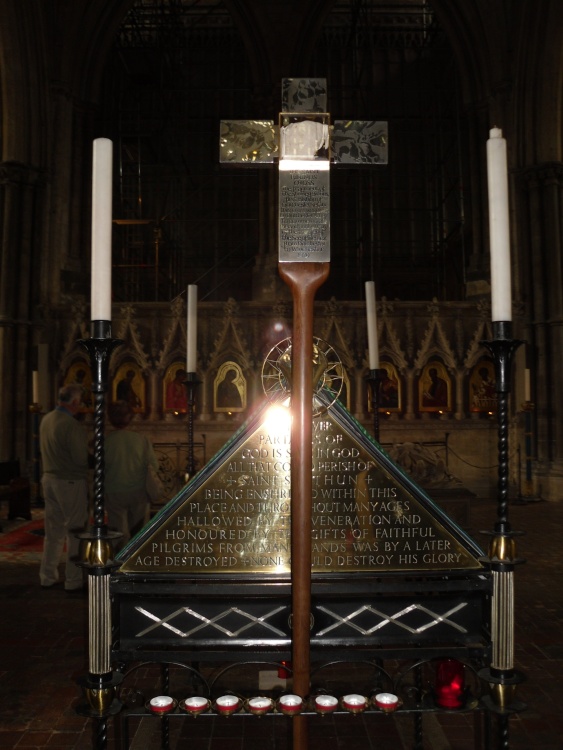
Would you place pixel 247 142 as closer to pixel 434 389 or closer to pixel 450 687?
pixel 450 687

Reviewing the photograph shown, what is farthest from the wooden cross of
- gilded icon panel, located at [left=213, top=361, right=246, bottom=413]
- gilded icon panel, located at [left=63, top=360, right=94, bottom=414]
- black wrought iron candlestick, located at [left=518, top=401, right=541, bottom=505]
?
gilded icon panel, located at [left=63, top=360, right=94, bottom=414]

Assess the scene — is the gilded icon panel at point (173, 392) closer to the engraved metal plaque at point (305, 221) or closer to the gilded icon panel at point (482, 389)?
the gilded icon panel at point (482, 389)

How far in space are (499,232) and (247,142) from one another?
87 cm

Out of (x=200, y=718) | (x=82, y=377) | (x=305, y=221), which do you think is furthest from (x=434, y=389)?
(x=305, y=221)

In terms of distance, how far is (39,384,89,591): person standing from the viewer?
15.9ft

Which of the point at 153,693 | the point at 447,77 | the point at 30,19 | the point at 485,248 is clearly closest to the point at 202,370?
the point at 485,248

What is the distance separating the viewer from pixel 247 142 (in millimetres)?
2242

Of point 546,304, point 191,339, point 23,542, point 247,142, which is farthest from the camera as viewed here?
point 546,304

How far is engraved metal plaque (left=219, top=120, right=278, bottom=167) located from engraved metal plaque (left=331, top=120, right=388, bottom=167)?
0.69ft

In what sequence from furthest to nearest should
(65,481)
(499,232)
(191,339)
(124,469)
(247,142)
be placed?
(65,481) < (124,469) < (191,339) < (247,142) < (499,232)

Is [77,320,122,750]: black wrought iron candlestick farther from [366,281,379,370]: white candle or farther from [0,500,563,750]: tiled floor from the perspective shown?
[366,281,379,370]: white candle

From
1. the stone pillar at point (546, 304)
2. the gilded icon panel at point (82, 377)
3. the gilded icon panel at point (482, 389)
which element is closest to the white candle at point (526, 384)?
the gilded icon panel at point (482, 389)

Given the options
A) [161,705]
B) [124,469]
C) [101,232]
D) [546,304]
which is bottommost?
[161,705]

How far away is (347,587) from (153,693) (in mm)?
1649
